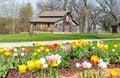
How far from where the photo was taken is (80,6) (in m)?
90.2

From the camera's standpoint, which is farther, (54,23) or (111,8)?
(111,8)

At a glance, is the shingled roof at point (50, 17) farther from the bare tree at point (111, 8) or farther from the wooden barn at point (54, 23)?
the bare tree at point (111, 8)

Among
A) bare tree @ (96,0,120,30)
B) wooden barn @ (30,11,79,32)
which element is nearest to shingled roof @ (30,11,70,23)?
wooden barn @ (30,11,79,32)

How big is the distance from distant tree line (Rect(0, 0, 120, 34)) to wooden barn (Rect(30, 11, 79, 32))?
3420 millimetres

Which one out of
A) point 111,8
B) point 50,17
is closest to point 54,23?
point 50,17

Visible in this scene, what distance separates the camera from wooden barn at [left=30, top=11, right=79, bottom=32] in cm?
7750

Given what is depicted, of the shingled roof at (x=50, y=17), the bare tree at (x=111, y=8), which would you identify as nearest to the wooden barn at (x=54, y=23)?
the shingled roof at (x=50, y=17)

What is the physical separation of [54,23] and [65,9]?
13868mm

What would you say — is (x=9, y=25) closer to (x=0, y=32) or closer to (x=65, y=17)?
(x=0, y=32)

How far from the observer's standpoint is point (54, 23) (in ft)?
253

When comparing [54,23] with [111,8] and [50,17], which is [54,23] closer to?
[50,17]

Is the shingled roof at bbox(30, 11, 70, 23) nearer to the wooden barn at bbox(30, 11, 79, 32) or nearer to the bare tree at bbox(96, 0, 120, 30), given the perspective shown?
the wooden barn at bbox(30, 11, 79, 32)

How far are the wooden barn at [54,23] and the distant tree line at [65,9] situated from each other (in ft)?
11.2

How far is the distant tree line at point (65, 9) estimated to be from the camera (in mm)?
79625
